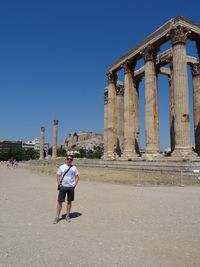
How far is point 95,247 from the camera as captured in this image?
19.9 ft

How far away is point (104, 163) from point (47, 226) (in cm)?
3243

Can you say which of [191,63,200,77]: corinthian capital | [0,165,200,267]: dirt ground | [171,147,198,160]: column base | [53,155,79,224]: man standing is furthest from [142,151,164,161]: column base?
[53,155,79,224]: man standing

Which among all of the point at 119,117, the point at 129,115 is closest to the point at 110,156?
the point at 129,115

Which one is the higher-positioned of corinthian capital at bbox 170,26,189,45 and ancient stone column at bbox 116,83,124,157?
corinthian capital at bbox 170,26,189,45

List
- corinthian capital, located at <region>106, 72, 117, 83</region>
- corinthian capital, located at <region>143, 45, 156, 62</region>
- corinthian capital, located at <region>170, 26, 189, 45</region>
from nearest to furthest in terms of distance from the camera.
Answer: corinthian capital, located at <region>170, 26, 189, 45</region>, corinthian capital, located at <region>143, 45, 156, 62</region>, corinthian capital, located at <region>106, 72, 117, 83</region>

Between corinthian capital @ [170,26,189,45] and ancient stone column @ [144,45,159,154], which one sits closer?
corinthian capital @ [170,26,189,45]

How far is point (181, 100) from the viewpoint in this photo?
3094 cm

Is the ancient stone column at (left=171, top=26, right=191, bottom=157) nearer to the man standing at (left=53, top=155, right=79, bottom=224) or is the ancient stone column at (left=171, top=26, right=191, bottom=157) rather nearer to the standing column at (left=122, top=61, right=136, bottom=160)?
the standing column at (left=122, top=61, right=136, bottom=160)

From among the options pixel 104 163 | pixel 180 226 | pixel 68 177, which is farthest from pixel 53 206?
pixel 104 163

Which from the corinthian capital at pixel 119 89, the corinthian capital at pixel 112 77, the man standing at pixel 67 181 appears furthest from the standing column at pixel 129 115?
the man standing at pixel 67 181

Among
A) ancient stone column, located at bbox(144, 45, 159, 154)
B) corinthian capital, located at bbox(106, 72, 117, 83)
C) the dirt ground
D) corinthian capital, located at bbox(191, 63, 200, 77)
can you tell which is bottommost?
the dirt ground

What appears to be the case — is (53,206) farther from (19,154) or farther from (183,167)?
(19,154)

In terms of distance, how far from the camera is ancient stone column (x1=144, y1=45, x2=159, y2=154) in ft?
118

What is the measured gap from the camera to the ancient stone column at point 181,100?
3048cm
